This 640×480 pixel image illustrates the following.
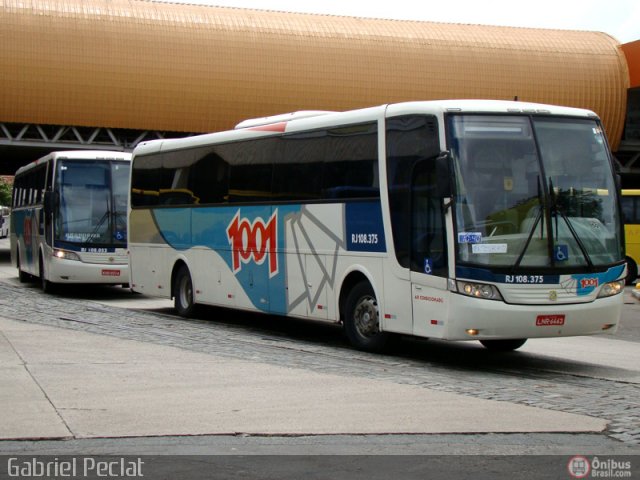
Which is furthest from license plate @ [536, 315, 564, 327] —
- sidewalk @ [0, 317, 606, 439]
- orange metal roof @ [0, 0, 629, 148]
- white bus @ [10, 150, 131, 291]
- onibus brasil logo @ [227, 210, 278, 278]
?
orange metal roof @ [0, 0, 629, 148]

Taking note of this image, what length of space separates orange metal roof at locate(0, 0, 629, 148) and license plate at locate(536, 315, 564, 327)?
42.8 m

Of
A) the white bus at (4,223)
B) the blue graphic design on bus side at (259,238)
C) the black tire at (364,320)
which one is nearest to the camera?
the black tire at (364,320)

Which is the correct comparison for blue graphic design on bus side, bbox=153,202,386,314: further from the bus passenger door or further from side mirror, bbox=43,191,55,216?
side mirror, bbox=43,191,55,216

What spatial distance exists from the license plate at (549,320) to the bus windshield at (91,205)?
13831 millimetres

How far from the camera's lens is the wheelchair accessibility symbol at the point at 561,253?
12023 mm

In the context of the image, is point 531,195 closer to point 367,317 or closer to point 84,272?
point 367,317

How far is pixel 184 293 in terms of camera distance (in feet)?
63.1

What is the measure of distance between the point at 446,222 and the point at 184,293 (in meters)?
8.21

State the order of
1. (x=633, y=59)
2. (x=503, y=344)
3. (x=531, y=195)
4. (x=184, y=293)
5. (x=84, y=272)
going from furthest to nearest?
1. (x=633, y=59)
2. (x=84, y=272)
3. (x=184, y=293)
4. (x=503, y=344)
5. (x=531, y=195)

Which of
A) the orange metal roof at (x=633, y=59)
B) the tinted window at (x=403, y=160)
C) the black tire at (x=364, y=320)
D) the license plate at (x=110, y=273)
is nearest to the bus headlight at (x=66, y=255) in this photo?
the license plate at (x=110, y=273)

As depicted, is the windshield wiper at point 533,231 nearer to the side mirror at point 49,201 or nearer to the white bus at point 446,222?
the white bus at point 446,222

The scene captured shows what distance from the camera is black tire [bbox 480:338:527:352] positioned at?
1462 centimetres

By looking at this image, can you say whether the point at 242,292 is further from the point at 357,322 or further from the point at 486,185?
the point at 486,185

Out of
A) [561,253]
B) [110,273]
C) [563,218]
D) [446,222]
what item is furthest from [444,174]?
[110,273]
